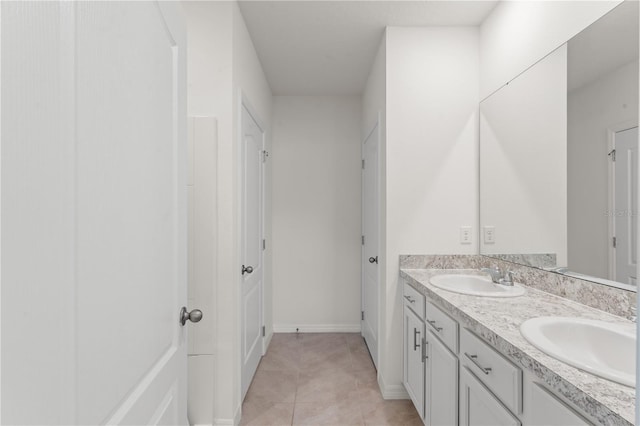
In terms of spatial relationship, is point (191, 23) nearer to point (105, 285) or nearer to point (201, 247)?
point (201, 247)

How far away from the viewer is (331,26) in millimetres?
2270

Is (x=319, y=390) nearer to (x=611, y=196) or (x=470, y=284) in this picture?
(x=470, y=284)

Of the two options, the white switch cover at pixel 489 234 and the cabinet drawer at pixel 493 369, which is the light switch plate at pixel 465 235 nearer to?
the white switch cover at pixel 489 234

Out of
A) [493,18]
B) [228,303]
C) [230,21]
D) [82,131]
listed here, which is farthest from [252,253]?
[493,18]

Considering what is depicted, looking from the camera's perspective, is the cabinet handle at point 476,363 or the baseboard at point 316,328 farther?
the baseboard at point 316,328

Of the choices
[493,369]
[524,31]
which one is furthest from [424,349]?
[524,31]

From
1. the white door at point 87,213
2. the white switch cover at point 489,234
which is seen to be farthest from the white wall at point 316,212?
the white door at point 87,213

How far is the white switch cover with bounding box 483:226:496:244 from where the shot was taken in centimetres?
211

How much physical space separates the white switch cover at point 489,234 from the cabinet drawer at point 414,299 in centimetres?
62

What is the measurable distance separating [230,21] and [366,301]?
254 cm

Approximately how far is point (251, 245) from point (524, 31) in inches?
85.5

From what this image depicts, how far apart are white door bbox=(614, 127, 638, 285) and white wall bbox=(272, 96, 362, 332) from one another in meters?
2.40

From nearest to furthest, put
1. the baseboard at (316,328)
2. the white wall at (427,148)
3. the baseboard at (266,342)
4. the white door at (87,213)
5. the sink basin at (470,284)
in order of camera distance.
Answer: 1. the white door at (87,213)
2. the sink basin at (470,284)
3. the white wall at (427,148)
4. the baseboard at (266,342)
5. the baseboard at (316,328)

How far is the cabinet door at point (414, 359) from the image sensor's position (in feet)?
6.12
